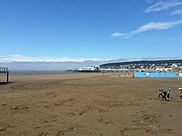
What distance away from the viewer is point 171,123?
12664mm

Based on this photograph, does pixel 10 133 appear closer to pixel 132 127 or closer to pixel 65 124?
pixel 65 124

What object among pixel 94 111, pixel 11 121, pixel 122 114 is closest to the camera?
pixel 11 121

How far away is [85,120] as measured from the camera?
13383 millimetres

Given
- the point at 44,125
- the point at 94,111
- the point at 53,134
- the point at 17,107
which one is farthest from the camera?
the point at 17,107

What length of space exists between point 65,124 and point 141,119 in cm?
398

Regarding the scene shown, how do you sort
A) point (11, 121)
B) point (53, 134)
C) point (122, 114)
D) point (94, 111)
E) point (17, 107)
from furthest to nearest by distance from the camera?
point (17, 107) < point (94, 111) < point (122, 114) < point (11, 121) < point (53, 134)

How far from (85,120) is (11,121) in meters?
3.64

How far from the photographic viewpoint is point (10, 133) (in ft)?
35.3

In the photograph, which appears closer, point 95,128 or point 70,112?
point 95,128

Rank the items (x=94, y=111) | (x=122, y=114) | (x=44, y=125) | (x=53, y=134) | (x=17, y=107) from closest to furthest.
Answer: (x=53, y=134)
(x=44, y=125)
(x=122, y=114)
(x=94, y=111)
(x=17, y=107)

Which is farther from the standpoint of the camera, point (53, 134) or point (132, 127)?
point (132, 127)

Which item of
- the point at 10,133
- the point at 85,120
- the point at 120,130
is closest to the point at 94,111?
the point at 85,120

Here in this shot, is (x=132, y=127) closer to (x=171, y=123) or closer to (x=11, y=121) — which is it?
(x=171, y=123)

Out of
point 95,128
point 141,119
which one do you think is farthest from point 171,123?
point 95,128
